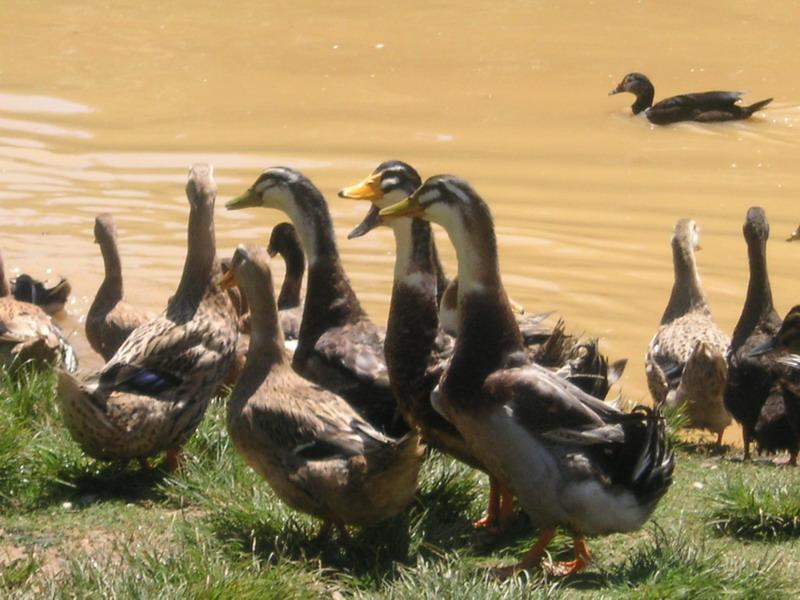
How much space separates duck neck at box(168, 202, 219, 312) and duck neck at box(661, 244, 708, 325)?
151 inches

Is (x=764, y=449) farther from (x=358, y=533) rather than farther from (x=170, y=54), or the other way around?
(x=170, y=54)

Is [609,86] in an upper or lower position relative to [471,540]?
upper

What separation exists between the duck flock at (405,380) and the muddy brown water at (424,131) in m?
1.45

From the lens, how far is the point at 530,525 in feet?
22.8

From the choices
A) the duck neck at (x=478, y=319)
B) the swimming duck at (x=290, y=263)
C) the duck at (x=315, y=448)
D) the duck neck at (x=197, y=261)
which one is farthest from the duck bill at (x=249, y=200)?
the duck neck at (x=478, y=319)

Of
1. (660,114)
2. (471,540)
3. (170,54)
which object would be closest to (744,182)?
(660,114)

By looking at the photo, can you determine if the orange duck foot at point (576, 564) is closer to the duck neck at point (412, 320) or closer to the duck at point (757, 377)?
the duck neck at point (412, 320)

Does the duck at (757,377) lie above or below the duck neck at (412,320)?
below

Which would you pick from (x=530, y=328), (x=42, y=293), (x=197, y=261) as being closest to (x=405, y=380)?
(x=530, y=328)

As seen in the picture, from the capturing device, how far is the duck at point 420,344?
7020 millimetres

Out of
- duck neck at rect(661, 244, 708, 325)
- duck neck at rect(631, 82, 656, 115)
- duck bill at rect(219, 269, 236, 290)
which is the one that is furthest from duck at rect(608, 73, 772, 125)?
duck bill at rect(219, 269, 236, 290)

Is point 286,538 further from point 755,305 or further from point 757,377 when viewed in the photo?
point 755,305

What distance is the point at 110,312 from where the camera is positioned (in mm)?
10383

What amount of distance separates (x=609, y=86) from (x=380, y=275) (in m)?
8.85
